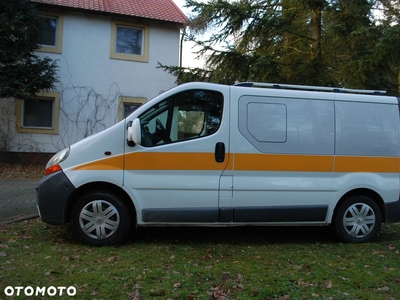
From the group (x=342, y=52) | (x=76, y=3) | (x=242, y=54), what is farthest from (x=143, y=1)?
(x=342, y=52)

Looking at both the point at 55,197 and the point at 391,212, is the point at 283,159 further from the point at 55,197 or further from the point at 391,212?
the point at 55,197

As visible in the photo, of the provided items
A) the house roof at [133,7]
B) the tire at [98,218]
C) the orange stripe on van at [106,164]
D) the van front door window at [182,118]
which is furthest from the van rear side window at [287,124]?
the house roof at [133,7]

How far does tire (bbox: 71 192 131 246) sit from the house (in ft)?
30.4

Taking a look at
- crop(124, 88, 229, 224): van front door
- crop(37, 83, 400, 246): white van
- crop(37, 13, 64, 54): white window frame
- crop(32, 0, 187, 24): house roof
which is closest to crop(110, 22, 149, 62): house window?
crop(32, 0, 187, 24): house roof

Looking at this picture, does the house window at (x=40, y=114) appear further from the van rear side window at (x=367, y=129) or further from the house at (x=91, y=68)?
the van rear side window at (x=367, y=129)

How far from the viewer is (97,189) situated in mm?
4949

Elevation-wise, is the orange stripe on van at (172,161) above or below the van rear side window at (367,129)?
below

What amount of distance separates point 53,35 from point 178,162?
10.8 metres

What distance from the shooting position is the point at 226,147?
502 cm

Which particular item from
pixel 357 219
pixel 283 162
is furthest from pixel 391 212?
pixel 283 162

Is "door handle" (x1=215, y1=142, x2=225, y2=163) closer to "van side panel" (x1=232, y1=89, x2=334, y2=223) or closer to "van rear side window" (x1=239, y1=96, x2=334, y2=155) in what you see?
"van side panel" (x1=232, y1=89, x2=334, y2=223)

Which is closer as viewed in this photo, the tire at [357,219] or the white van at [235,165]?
the white van at [235,165]

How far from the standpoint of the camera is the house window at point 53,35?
13.3 meters

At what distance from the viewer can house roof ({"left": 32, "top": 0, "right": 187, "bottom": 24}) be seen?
13.5 metres
